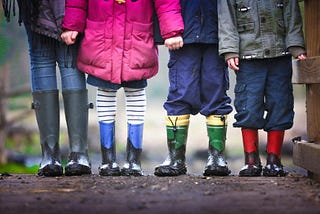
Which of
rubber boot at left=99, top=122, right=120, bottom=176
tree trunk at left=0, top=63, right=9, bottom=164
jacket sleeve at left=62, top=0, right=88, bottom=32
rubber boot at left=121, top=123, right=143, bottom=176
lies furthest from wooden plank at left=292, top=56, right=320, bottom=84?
tree trunk at left=0, top=63, right=9, bottom=164

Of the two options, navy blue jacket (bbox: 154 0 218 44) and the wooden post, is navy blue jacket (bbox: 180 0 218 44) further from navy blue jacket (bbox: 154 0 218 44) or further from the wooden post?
the wooden post

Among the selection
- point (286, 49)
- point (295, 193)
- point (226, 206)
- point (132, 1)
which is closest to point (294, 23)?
point (286, 49)

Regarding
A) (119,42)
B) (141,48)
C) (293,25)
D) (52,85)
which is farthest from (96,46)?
(293,25)

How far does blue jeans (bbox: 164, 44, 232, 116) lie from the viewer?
394cm

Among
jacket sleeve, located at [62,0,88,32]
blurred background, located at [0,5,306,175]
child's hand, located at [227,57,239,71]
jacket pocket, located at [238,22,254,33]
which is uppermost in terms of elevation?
jacket sleeve, located at [62,0,88,32]

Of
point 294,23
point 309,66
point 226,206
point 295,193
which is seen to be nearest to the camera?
point 226,206

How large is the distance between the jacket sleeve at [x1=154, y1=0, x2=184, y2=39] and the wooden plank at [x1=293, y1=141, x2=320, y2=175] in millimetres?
861

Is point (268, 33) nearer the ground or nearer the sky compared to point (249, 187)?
nearer the sky

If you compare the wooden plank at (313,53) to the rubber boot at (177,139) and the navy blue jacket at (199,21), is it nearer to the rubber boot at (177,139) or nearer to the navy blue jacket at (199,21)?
the navy blue jacket at (199,21)

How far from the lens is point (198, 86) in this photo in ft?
13.0

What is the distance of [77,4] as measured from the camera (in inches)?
156

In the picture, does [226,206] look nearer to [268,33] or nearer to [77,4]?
[268,33]

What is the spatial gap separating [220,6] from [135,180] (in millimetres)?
1047

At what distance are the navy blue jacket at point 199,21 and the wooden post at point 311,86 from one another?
1.63 feet
